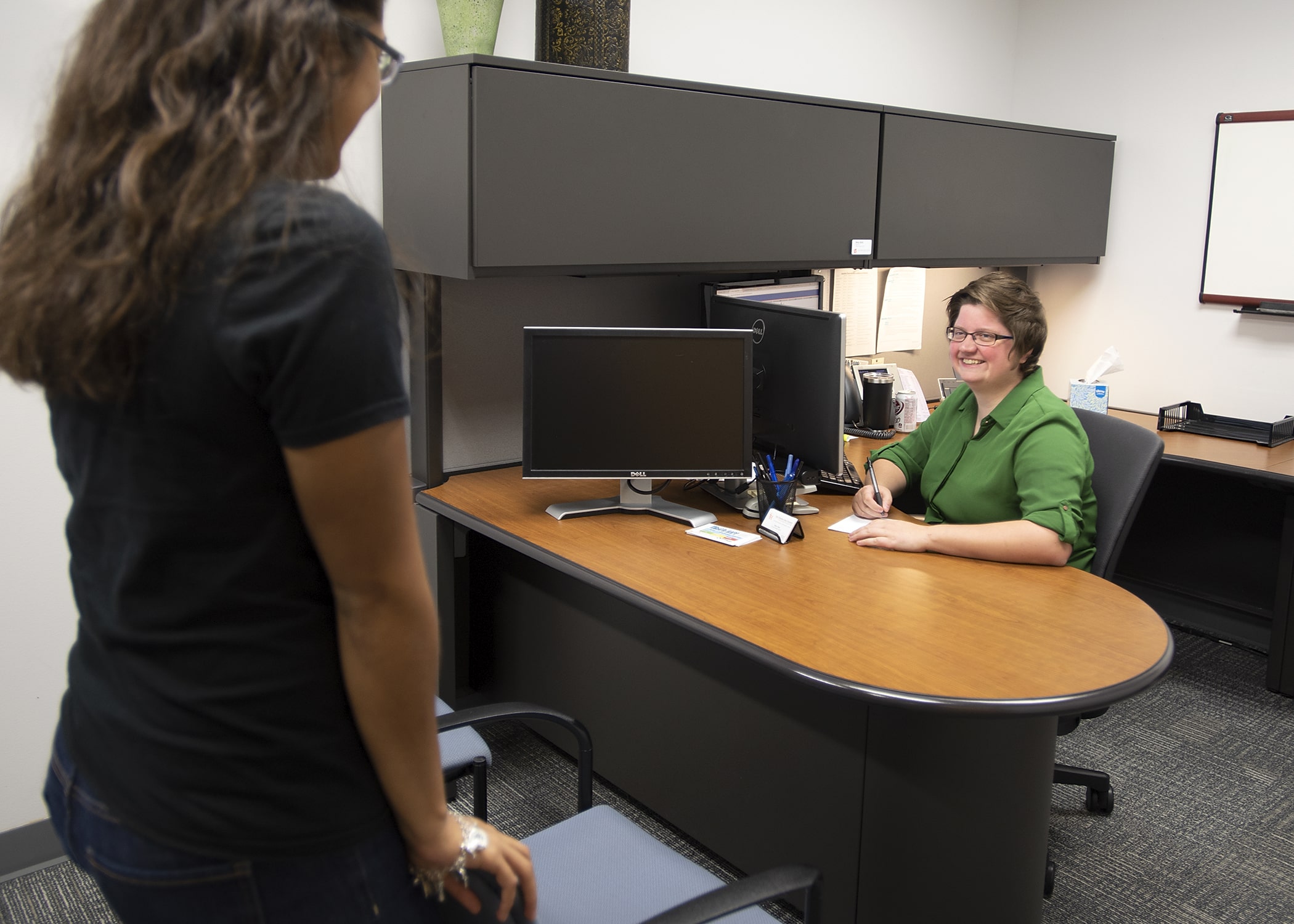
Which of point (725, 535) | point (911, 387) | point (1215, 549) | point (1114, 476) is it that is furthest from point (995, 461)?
point (1215, 549)

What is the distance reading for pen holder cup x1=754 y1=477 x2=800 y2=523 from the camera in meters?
2.07

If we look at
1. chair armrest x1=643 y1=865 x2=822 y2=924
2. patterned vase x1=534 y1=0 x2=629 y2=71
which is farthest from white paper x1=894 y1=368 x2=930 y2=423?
chair armrest x1=643 y1=865 x2=822 y2=924

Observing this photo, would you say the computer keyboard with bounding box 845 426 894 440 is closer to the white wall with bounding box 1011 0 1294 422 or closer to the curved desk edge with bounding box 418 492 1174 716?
the white wall with bounding box 1011 0 1294 422

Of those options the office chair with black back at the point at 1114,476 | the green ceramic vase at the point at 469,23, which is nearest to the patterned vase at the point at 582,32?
the green ceramic vase at the point at 469,23

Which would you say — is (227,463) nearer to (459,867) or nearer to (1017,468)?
(459,867)

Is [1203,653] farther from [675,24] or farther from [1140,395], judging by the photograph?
[675,24]

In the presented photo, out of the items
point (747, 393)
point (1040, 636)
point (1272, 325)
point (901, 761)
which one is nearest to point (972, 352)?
point (747, 393)

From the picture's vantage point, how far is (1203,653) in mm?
3141

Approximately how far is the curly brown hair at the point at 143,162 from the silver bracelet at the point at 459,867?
43cm

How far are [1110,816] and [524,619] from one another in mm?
1390

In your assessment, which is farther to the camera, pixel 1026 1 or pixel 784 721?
pixel 1026 1

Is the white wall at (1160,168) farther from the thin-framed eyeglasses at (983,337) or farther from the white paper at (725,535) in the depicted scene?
the white paper at (725,535)

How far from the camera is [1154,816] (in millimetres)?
2258

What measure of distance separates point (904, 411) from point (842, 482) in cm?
69
